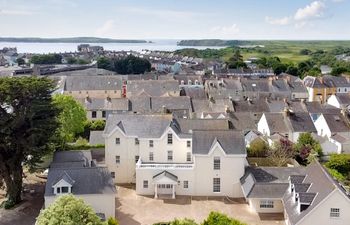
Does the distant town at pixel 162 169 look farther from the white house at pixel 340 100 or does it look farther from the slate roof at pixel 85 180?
the white house at pixel 340 100

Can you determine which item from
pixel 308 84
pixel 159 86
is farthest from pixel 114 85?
pixel 308 84

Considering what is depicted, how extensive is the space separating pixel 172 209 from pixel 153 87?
1969 inches

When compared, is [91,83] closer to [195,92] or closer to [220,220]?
[195,92]

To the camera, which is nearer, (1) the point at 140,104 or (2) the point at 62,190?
(2) the point at 62,190

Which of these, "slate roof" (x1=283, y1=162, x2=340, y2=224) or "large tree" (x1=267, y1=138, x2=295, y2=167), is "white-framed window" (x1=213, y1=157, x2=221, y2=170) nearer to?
"slate roof" (x1=283, y1=162, x2=340, y2=224)

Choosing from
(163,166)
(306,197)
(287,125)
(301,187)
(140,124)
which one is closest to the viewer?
(306,197)

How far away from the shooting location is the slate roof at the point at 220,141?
4094 centimetres

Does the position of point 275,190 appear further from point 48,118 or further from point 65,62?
point 65,62

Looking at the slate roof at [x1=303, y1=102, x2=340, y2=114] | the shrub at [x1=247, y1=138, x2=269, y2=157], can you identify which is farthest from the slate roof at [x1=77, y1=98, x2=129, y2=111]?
the slate roof at [x1=303, y1=102, x2=340, y2=114]

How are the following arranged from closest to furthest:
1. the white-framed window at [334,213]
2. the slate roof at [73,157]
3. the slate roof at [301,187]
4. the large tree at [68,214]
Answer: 1. the large tree at [68,214]
2. the white-framed window at [334,213]
3. the slate roof at [301,187]
4. the slate roof at [73,157]

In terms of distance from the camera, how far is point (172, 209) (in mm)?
37906

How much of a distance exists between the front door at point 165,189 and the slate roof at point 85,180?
22.3 feet

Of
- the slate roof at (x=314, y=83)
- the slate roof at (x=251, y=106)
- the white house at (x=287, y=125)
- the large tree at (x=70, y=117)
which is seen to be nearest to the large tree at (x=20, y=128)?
the large tree at (x=70, y=117)

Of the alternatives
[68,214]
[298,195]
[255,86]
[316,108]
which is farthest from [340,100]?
[68,214]
